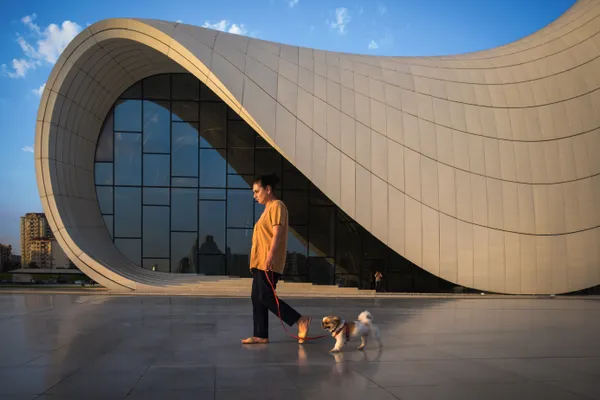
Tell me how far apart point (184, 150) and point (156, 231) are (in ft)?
10.8

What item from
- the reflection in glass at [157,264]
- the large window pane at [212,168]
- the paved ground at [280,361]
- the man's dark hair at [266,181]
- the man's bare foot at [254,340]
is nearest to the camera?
the paved ground at [280,361]

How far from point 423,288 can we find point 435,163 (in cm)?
599

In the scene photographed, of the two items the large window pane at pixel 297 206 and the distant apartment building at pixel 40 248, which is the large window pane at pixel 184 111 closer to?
the large window pane at pixel 297 206

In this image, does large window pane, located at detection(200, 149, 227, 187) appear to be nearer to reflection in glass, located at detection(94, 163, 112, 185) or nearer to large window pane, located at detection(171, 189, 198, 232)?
large window pane, located at detection(171, 189, 198, 232)

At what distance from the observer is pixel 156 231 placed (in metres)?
22.1

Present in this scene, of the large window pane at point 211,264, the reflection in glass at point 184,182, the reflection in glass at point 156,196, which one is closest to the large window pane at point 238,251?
the large window pane at point 211,264

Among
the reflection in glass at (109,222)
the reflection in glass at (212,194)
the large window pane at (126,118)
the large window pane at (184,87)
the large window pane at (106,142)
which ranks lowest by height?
the reflection in glass at (109,222)

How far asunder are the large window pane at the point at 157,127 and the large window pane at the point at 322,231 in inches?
247

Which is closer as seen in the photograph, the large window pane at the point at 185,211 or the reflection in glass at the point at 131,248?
the reflection in glass at the point at 131,248

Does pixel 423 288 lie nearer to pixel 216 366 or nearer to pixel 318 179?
pixel 318 179

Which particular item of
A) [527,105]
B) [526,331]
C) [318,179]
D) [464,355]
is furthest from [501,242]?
[464,355]

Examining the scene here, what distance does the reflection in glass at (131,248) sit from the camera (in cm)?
2191

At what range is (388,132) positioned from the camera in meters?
17.5

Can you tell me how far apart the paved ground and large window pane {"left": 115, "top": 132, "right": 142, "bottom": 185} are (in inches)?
508
